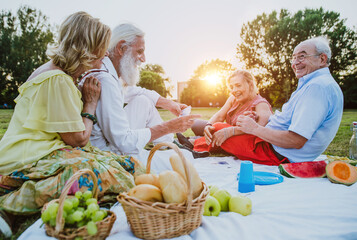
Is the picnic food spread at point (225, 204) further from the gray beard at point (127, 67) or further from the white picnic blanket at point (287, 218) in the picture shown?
the gray beard at point (127, 67)

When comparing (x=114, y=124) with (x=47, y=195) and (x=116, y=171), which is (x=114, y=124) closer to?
(x=116, y=171)

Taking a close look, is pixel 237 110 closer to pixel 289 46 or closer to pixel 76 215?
pixel 76 215

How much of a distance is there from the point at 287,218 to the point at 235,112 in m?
3.21

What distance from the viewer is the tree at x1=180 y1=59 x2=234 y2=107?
4722 centimetres

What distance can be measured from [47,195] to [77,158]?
0.35 m

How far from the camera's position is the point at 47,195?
1.95 meters

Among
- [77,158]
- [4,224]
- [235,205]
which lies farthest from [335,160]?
[4,224]

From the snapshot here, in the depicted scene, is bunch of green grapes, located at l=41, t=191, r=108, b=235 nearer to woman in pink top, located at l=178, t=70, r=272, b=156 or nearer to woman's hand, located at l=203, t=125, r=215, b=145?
woman in pink top, located at l=178, t=70, r=272, b=156

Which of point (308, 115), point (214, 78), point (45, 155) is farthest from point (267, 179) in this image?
Result: point (214, 78)

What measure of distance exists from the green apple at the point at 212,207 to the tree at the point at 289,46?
1158 inches

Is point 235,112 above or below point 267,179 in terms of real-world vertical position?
above

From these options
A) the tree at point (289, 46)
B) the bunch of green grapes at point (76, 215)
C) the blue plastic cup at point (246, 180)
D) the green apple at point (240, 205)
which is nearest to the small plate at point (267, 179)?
the blue plastic cup at point (246, 180)

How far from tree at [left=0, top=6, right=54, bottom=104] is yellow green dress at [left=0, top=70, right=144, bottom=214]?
1213 inches

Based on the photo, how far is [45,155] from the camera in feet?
6.90
